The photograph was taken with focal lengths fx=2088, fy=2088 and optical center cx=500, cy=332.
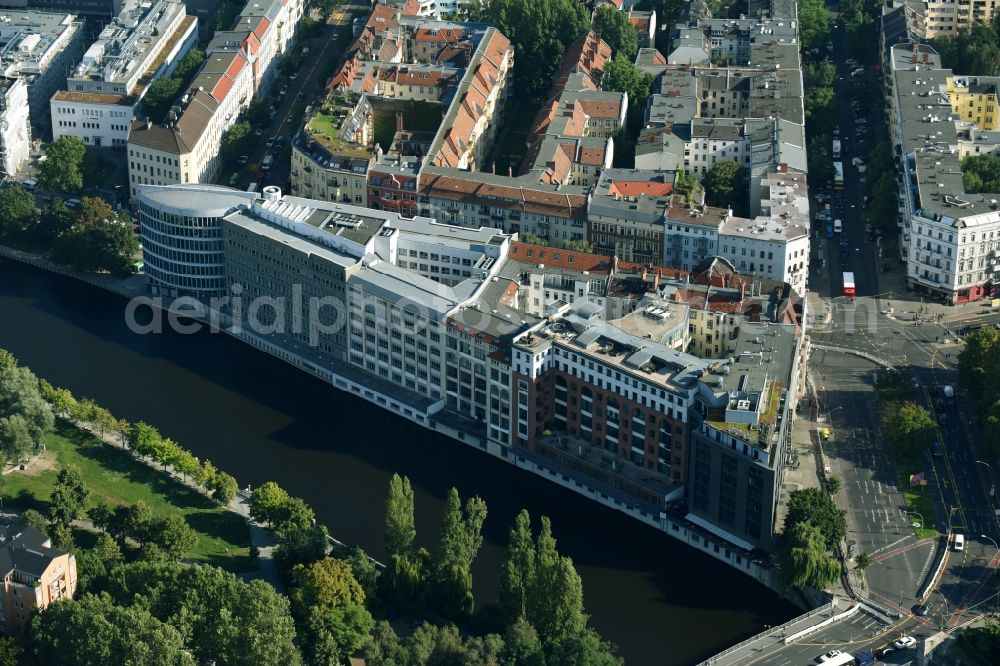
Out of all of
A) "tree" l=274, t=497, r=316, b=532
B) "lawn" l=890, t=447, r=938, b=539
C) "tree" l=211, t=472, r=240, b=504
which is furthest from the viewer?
"tree" l=211, t=472, r=240, b=504

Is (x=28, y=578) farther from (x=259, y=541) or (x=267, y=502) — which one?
(x=267, y=502)

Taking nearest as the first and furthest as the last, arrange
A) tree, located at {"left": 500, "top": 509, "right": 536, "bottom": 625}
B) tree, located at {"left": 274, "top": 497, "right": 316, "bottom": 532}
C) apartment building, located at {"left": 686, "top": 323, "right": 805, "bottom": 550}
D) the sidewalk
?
tree, located at {"left": 500, "top": 509, "right": 536, "bottom": 625} < the sidewalk < apartment building, located at {"left": 686, "top": 323, "right": 805, "bottom": 550} < tree, located at {"left": 274, "top": 497, "right": 316, "bottom": 532}

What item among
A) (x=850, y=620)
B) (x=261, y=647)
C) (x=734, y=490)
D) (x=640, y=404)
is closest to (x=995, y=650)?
(x=850, y=620)

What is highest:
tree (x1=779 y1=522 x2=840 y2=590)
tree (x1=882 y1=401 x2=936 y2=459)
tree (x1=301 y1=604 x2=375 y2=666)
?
tree (x1=882 y1=401 x2=936 y2=459)

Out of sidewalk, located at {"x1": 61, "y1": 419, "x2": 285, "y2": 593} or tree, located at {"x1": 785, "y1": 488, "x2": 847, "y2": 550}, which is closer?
sidewalk, located at {"x1": 61, "y1": 419, "x2": 285, "y2": 593}

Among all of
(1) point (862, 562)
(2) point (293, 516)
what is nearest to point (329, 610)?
(2) point (293, 516)

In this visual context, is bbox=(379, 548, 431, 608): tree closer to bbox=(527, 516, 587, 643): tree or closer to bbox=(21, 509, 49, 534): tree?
bbox=(527, 516, 587, 643): tree

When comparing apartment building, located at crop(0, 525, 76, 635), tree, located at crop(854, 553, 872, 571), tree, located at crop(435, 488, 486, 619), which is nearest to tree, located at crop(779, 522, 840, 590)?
tree, located at crop(854, 553, 872, 571)
